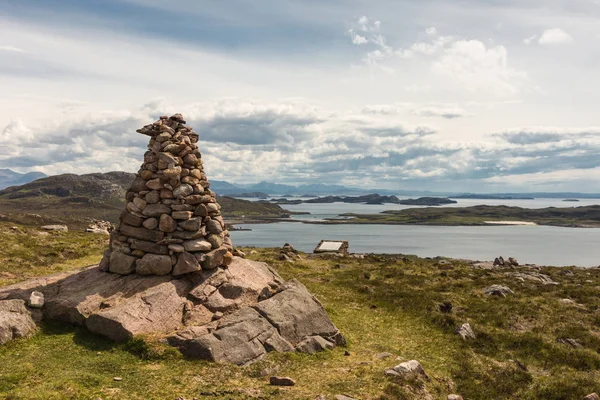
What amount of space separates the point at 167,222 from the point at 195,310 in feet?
17.7

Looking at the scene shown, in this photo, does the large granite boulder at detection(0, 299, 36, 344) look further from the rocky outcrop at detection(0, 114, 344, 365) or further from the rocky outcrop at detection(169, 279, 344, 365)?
the rocky outcrop at detection(169, 279, 344, 365)

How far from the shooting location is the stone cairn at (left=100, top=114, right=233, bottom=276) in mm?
24438

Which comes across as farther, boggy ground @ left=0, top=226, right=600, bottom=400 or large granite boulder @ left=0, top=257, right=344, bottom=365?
large granite boulder @ left=0, top=257, right=344, bottom=365

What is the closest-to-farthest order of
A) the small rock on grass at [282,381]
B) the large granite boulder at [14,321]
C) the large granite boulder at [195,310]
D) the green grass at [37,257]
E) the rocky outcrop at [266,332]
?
1. the small rock on grass at [282,381]
2. the large granite boulder at [14,321]
3. the rocky outcrop at [266,332]
4. the large granite boulder at [195,310]
5. the green grass at [37,257]

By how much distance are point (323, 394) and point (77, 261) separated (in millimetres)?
34852

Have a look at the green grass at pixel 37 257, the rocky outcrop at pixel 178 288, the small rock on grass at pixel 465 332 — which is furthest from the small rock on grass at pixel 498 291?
the green grass at pixel 37 257

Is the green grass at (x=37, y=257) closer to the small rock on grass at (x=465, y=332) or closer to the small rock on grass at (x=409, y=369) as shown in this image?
the small rock on grass at (x=409, y=369)

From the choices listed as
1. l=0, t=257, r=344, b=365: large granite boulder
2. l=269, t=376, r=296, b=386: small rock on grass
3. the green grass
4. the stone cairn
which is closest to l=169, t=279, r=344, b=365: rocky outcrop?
l=0, t=257, r=344, b=365: large granite boulder

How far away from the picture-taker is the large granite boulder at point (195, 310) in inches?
789

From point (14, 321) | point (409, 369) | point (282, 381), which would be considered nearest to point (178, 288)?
point (14, 321)

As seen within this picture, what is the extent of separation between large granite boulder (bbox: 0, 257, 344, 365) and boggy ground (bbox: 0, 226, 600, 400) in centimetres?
75

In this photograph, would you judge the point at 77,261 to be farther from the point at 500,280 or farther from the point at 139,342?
the point at 500,280

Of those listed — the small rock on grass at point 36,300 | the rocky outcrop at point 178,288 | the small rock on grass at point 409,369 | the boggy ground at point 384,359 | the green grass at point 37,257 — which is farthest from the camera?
the green grass at point 37,257

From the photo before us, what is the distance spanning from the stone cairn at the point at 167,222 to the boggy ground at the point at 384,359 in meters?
5.20
